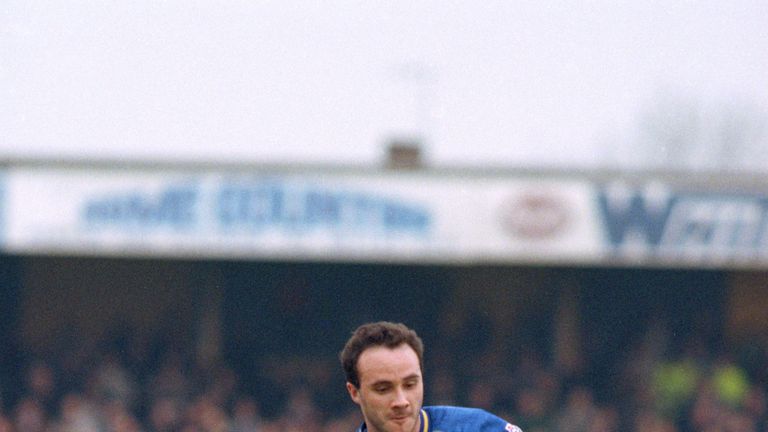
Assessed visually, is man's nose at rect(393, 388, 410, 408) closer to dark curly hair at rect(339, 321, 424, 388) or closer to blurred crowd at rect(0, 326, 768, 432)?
dark curly hair at rect(339, 321, 424, 388)

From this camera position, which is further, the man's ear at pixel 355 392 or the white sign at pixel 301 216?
the white sign at pixel 301 216

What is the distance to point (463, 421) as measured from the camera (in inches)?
180

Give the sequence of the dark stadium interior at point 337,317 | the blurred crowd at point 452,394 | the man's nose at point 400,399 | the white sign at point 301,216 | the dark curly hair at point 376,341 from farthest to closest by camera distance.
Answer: the dark stadium interior at point 337,317
the white sign at point 301,216
the blurred crowd at point 452,394
the dark curly hair at point 376,341
the man's nose at point 400,399

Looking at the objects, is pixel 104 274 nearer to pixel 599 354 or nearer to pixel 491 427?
pixel 599 354

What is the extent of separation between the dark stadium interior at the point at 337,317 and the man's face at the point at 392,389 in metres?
12.6

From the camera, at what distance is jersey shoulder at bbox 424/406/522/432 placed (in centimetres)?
455

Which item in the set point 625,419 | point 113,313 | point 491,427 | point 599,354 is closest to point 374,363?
point 491,427

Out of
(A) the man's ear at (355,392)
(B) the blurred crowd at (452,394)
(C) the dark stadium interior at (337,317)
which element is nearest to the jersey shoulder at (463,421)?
(A) the man's ear at (355,392)

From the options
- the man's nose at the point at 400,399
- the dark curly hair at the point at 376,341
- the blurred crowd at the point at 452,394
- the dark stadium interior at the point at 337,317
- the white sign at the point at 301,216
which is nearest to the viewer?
the man's nose at the point at 400,399

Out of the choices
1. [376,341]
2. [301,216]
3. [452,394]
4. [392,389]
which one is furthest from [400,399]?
[301,216]

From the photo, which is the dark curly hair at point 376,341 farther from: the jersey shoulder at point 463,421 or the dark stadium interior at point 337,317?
the dark stadium interior at point 337,317

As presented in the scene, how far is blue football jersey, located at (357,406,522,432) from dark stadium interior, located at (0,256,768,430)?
41.3 ft

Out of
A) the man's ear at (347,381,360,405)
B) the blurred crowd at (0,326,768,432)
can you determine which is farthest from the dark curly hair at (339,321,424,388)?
the blurred crowd at (0,326,768,432)

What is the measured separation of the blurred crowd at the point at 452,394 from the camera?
15.8 m
